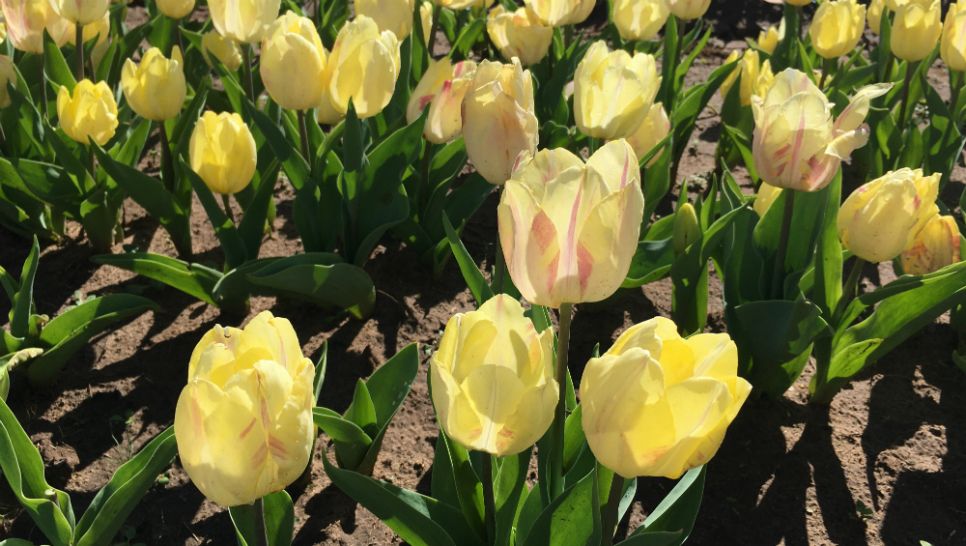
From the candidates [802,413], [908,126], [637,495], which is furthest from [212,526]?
[908,126]

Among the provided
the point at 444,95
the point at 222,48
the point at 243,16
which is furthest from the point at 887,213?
the point at 222,48

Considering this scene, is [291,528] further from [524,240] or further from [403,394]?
[524,240]

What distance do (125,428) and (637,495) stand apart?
1116 mm

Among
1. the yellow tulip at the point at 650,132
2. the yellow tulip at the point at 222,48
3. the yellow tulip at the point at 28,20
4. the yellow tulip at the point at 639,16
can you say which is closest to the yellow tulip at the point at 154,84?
the yellow tulip at the point at 28,20

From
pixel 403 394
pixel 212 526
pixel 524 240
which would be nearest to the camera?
pixel 524 240

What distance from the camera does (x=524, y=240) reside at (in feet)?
3.69

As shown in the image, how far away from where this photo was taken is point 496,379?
41.5 inches

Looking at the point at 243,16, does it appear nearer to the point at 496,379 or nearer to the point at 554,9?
the point at 554,9

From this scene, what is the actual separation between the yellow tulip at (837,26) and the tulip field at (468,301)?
0.04ft

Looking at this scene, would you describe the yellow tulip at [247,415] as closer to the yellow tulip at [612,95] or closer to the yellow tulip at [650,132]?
the yellow tulip at [612,95]

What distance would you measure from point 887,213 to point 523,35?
136 centimetres

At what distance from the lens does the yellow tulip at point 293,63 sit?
207 centimetres

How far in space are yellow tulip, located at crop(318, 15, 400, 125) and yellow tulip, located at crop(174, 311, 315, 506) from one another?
106cm

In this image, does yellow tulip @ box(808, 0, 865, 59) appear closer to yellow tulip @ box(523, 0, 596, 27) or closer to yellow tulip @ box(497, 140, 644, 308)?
yellow tulip @ box(523, 0, 596, 27)
